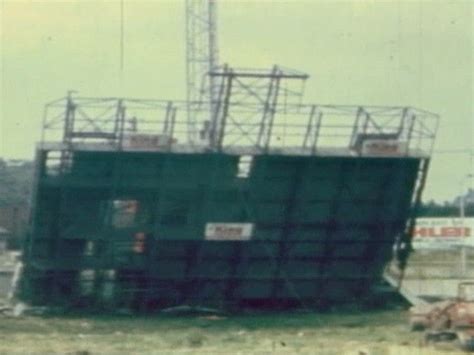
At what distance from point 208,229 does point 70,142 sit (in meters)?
5.54

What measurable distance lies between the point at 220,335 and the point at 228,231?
7.58 metres

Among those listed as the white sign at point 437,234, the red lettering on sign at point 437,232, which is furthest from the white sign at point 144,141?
the red lettering on sign at point 437,232

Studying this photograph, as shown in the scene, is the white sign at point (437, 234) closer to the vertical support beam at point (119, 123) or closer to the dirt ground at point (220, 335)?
the dirt ground at point (220, 335)

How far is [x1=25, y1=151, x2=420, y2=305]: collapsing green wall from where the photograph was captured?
141ft

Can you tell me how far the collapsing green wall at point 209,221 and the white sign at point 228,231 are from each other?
6.6 inches

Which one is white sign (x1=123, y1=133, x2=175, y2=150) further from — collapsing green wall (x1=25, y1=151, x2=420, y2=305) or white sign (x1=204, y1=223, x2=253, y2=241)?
white sign (x1=204, y1=223, x2=253, y2=241)

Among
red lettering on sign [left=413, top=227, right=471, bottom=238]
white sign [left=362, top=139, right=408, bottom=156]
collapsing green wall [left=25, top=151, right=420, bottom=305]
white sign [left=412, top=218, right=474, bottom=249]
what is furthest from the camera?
red lettering on sign [left=413, top=227, right=471, bottom=238]

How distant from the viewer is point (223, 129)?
43375 mm

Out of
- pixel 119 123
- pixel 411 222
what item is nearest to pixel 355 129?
pixel 411 222

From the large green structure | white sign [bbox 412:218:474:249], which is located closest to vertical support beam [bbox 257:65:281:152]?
the large green structure

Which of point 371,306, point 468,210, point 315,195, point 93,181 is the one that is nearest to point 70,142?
point 93,181

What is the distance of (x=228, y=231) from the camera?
145ft

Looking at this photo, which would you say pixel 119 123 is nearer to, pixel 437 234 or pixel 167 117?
pixel 167 117

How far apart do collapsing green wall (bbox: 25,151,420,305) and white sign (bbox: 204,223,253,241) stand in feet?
0.55
